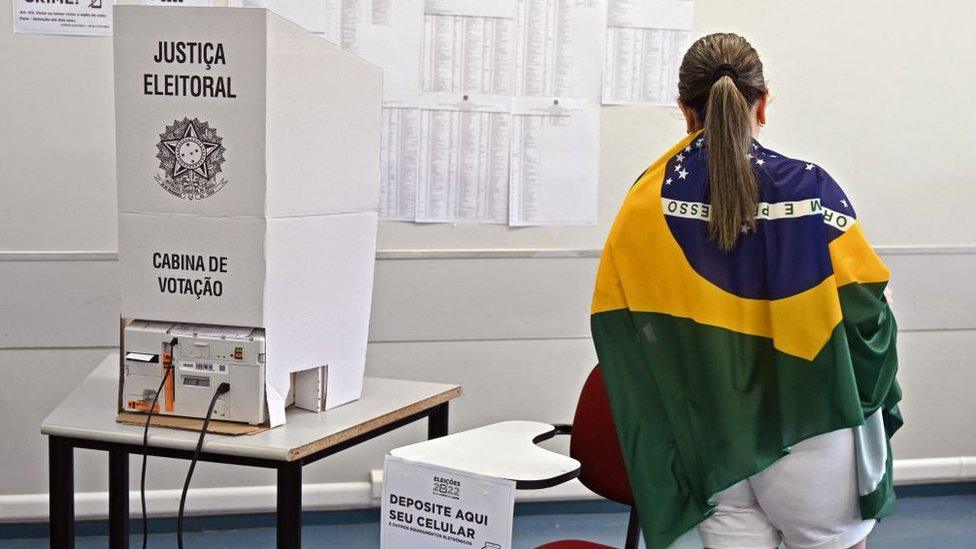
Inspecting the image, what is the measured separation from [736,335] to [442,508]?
0.52 m

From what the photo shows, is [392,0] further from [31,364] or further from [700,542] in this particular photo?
[700,542]

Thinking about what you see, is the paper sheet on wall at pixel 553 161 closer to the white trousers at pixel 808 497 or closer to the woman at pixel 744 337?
the woman at pixel 744 337

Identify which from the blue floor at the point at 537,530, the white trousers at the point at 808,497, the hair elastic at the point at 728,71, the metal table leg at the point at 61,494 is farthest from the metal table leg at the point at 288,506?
the blue floor at the point at 537,530

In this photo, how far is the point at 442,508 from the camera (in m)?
1.60

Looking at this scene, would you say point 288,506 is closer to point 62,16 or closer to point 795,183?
point 795,183

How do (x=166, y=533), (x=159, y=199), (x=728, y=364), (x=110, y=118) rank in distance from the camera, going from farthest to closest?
1. (x=166, y=533)
2. (x=110, y=118)
3. (x=159, y=199)
4. (x=728, y=364)

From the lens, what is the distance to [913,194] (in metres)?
3.34

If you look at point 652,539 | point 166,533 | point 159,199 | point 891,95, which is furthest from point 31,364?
point 891,95

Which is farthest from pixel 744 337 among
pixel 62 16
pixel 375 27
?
pixel 62 16

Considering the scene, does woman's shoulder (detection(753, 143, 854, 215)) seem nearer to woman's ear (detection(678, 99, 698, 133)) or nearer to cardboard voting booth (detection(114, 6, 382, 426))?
woman's ear (detection(678, 99, 698, 133))

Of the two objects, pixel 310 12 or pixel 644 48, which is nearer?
pixel 310 12

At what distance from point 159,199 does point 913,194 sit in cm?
250

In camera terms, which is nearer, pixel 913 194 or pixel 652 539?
pixel 652 539

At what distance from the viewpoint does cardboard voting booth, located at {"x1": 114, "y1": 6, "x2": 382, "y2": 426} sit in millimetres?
1688
